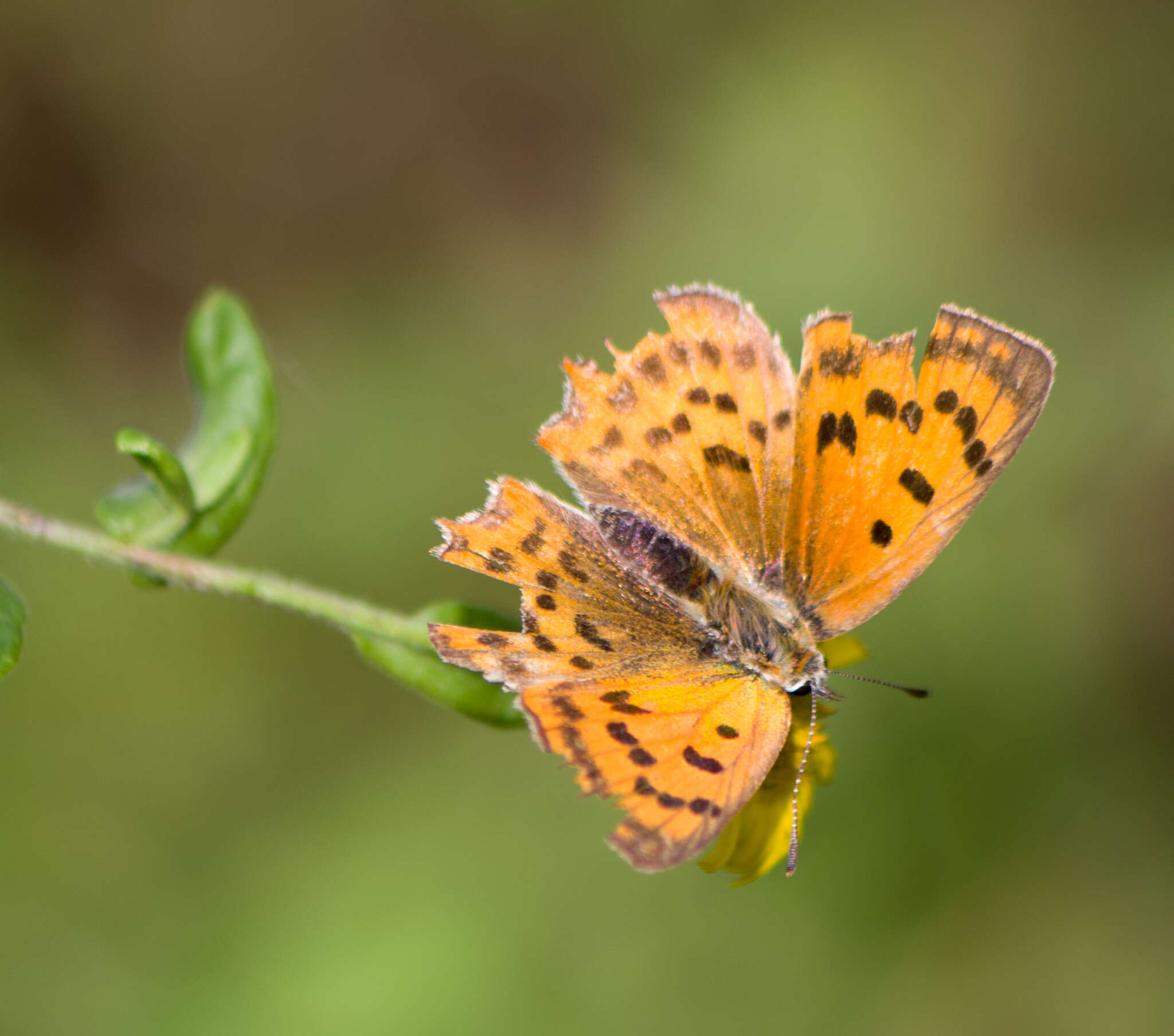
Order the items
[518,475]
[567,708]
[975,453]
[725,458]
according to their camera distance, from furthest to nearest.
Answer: [518,475], [725,458], [975,453], [567,708]

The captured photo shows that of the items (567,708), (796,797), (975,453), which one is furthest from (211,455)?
(975,453)

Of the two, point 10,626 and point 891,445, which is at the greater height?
point 891,445

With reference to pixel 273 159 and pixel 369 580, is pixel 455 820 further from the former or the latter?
pixel 273 159

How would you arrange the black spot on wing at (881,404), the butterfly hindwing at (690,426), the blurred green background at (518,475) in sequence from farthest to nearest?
the blurred green background at (518,475) < the butterfly hindwing at (690,426) < the black spot on wing at (881,404)

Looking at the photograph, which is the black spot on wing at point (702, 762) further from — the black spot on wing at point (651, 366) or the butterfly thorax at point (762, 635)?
the black spot on wing at point (651, 366)

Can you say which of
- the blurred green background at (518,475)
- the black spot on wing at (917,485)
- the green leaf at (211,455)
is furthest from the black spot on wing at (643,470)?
the blurred green background at (518,475)

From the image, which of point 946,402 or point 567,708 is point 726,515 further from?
point 567,708

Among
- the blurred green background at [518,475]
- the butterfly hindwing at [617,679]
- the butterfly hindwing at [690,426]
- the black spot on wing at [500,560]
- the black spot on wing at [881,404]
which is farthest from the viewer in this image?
the blurred green background at [518,475]
